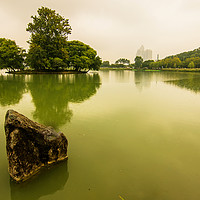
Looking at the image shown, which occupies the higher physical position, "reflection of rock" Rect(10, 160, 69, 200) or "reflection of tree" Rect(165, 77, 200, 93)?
"reflection of tree" Rect(165, 77, 200, 93)

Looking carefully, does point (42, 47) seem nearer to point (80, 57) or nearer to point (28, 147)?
point (80, 57)

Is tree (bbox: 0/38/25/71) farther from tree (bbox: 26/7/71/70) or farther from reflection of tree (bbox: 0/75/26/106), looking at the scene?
reflection of tree (bbox: 0/75/26/106)

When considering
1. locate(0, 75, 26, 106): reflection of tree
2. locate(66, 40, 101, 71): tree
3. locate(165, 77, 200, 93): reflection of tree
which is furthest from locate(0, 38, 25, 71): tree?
locate(165, 77, 200, 93): reflection of tree

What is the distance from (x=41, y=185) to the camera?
2.95 meters

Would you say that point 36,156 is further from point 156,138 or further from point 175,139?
point 175,139

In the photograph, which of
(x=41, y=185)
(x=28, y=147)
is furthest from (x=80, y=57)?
(x=41, y=185)

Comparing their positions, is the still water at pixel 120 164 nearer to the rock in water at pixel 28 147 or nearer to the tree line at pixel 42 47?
the rock in water at pixel 28 147

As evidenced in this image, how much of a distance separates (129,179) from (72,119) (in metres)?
4.30

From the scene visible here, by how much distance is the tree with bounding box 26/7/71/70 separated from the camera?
41219 mm

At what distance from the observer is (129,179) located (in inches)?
124

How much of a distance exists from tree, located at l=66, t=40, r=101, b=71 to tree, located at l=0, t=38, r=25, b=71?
621 inches

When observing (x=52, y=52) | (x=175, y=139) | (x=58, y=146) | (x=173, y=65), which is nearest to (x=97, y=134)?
(x=58, y=146)

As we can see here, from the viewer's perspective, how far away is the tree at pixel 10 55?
43000mm

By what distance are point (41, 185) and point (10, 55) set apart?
50.9 meters
